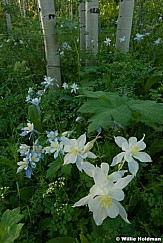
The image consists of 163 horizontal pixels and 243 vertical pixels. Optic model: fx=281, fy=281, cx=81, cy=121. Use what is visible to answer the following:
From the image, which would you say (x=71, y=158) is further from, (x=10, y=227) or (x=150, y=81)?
(x=150, y=81)

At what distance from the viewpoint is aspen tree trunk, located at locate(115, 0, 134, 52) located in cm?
255

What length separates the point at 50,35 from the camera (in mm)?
2363

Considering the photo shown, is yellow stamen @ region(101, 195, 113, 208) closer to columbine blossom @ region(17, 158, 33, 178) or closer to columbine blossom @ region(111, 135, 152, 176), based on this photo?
columbine blossom @ region(111, 135, 152, 176)

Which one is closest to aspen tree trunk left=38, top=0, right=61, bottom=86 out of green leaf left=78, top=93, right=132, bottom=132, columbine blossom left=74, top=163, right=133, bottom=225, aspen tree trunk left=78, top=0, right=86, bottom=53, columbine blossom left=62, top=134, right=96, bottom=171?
aspen tree trunk left=78, top=0, right=86, bottom=53

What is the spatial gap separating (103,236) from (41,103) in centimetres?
113

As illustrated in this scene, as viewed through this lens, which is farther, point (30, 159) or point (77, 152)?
point (30, 159)

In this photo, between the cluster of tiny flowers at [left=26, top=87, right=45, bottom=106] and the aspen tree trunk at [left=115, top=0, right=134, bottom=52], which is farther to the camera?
the aspen tree trunk at [left=115, top=0, right=134, bottom=52]

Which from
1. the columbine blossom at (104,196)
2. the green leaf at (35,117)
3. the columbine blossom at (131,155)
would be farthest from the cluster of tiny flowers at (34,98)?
the columbine blossom at (104,196)

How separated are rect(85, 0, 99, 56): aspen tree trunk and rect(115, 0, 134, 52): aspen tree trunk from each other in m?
0.23

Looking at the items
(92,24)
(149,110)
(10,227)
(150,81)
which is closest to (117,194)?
(10,227)

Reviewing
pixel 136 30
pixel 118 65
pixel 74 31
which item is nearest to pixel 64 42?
pixel 74 31

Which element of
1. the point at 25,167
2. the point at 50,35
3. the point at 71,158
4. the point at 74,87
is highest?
the point at 50,35

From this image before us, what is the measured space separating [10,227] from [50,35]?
1757 mm

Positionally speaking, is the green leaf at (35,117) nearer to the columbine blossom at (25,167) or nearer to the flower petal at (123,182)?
the columbine blossom at (25,167)
